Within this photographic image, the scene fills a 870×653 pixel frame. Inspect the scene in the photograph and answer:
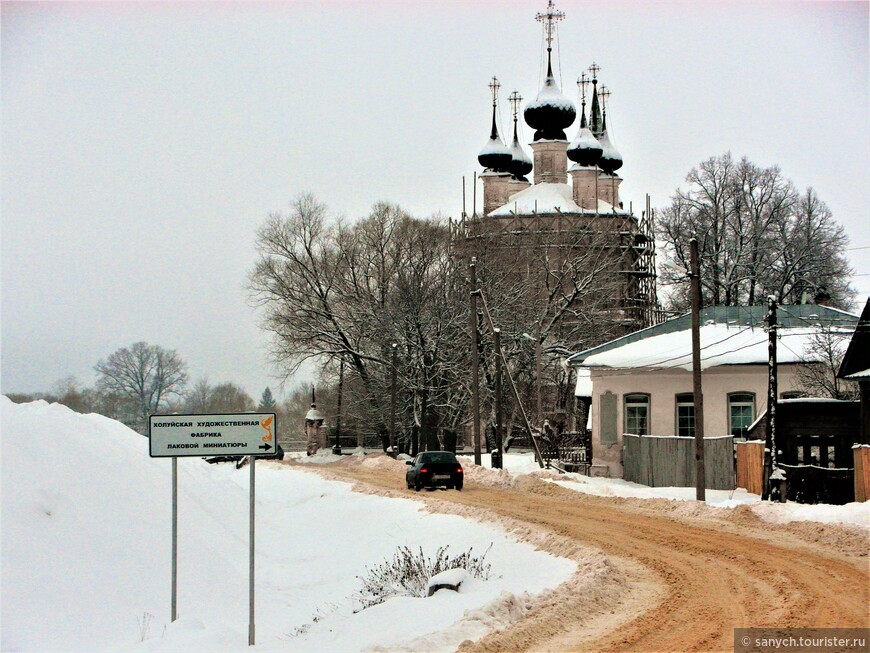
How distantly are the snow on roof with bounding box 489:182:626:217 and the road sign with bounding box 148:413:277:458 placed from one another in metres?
62.0

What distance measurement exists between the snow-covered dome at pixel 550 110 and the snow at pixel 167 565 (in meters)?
58.7

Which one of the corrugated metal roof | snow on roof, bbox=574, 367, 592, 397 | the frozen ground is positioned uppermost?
the corrugated metal roof

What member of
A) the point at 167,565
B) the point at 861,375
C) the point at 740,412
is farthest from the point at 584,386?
the point at 167,565

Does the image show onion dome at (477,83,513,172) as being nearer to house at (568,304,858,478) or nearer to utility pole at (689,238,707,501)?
house at (568,304,858,478)

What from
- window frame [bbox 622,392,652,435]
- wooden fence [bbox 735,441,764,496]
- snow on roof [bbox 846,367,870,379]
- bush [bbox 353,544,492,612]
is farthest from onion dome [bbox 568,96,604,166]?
bush [bbox 353,544,492,612]

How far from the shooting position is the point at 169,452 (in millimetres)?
13102

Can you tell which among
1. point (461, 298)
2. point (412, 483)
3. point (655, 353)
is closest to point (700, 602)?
point (412, 483)

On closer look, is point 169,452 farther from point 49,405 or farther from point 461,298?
point 461,298

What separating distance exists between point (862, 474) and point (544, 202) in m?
55.0

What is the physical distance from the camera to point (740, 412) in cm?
3753

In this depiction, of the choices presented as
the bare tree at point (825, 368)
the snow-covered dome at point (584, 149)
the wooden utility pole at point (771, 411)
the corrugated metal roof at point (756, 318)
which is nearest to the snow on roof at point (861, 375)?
the wooden utility pole at point (771, 411)

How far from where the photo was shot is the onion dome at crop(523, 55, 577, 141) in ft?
261

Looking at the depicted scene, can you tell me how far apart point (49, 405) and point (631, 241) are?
5814 centimetres

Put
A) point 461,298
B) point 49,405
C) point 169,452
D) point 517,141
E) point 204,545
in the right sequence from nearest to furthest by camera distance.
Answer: point 169,452
point 204,545
point 49,405
point 461,298
point 517,141
